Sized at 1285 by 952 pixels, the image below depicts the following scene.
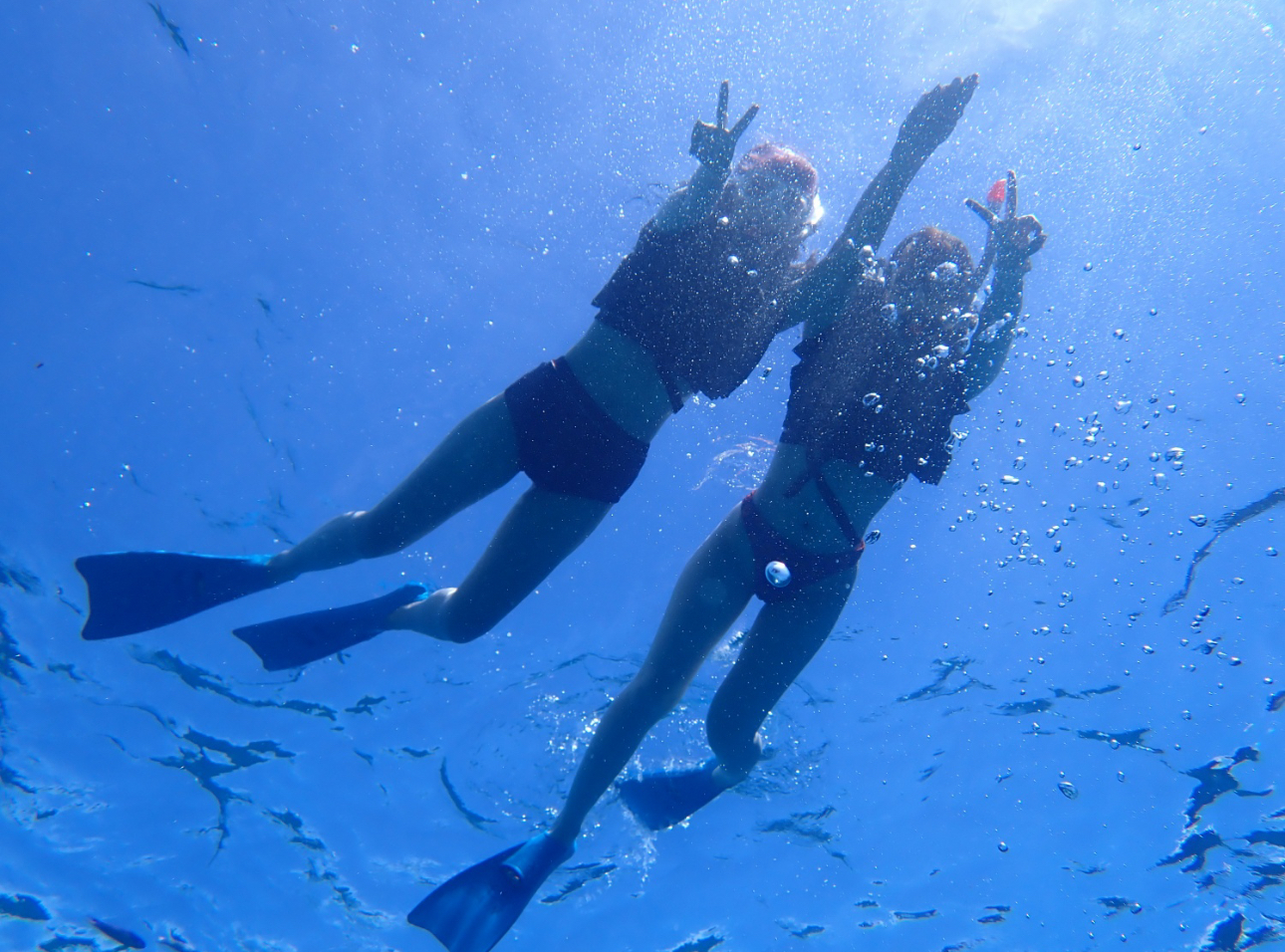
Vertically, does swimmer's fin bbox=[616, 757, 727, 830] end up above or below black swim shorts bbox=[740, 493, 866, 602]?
below

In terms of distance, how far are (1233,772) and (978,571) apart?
6595 mm

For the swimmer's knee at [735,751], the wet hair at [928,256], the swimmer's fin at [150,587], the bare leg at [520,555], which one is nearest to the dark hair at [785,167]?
the wet hair at [928,256]

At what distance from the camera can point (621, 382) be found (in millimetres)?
3723

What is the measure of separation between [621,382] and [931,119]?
7.16 feet

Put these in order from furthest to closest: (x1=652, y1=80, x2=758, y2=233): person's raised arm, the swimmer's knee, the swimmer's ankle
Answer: the swimmer's knee
the swimmer's ankle
(x1=652, y1=80, x2=758, y2=233): person's raised arm

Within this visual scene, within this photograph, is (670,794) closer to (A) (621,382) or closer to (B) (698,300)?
(A) (621,382)

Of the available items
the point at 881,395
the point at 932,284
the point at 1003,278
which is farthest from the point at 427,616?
the point at 1003,278

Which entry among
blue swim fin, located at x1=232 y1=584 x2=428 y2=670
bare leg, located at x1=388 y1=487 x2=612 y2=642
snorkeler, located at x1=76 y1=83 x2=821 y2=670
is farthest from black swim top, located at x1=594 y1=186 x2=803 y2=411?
blue swim fin, located at x1=232 y1=584 x2=428 y2=670

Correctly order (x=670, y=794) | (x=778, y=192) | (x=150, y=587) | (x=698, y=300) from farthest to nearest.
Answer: (x=670, y=794), (x=150, y=587), (x=778, y=192), (x=698, y=300)

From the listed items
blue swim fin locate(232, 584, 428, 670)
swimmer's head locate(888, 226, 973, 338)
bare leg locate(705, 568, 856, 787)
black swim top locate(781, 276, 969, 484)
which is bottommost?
bare leg locate(705, 568, 856, 787)

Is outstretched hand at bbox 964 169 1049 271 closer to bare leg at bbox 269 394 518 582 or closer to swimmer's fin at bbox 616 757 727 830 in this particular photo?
bare leg at bbox 269 394 518 582

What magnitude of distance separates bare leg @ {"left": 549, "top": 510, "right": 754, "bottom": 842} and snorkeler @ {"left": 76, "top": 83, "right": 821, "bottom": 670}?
78 centimetres

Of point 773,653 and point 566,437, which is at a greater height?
point 566,437

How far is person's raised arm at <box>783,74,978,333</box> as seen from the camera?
364 centimetres
